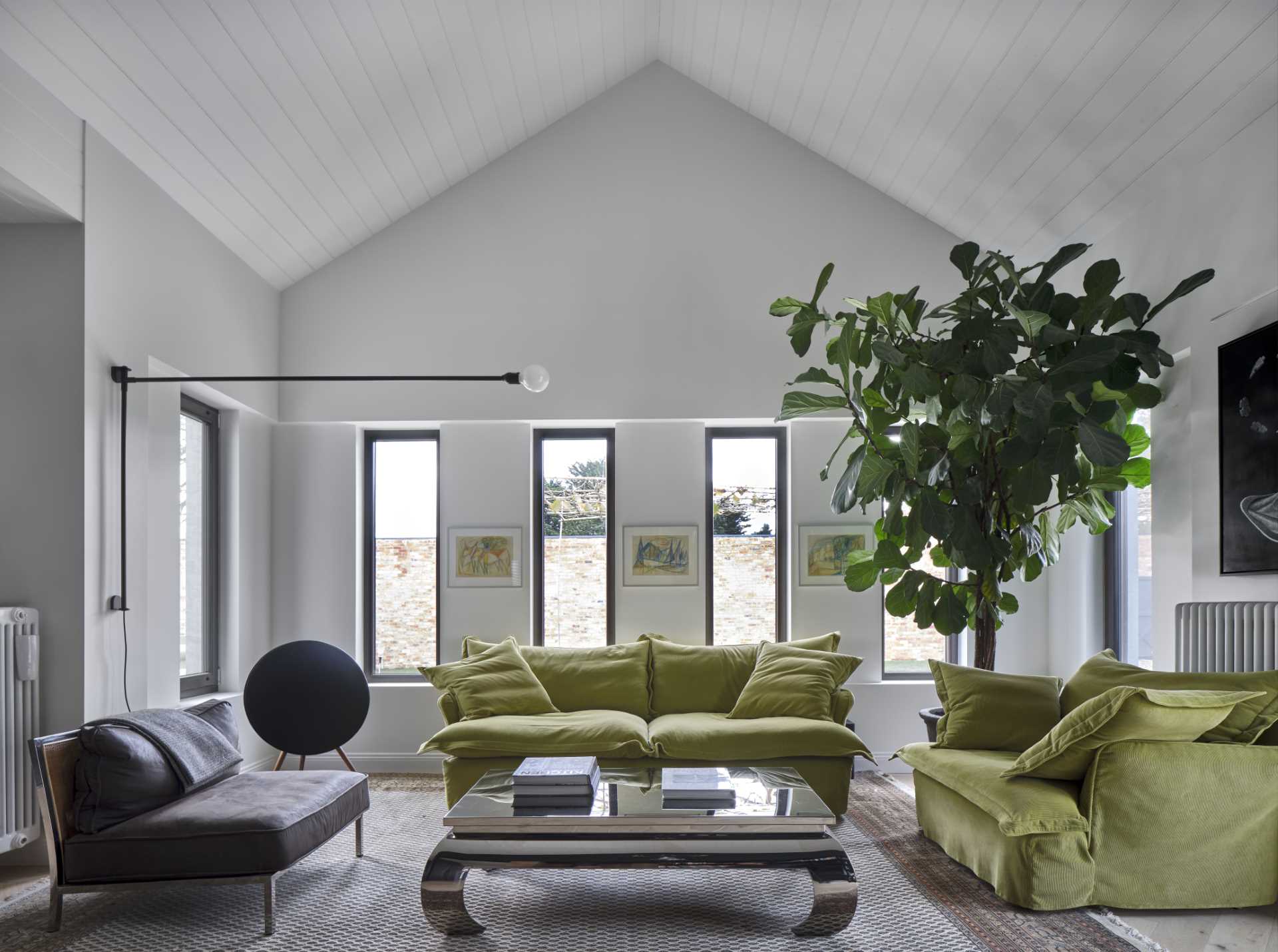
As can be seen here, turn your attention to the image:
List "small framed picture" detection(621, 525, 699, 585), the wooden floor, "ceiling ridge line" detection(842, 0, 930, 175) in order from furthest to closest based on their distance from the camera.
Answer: "small framed picture" detection(621, 525, 699, 585) → "ceiling ridge line" detection(842, 0, 930, 175) → the wooden floor

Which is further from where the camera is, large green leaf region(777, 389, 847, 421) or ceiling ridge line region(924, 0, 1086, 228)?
large green leaf region(777, 389, 847, 421)

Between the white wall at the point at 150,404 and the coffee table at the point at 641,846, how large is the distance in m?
1.75

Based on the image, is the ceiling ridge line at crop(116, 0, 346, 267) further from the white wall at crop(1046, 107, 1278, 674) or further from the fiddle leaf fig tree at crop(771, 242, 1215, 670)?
the white wall at crop(1046, 107, 1278, 674)

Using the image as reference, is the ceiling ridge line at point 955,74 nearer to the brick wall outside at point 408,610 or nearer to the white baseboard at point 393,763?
the brick wall outside at point 408,610

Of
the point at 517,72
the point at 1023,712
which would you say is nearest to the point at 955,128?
the point at 517,72

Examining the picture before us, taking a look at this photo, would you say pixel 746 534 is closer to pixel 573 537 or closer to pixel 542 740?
pixel 573 537

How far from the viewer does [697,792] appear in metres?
3.49

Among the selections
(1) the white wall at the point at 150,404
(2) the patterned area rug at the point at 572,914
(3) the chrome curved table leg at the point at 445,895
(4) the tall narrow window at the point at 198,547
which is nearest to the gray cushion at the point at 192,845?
(2) the patterned area rug at the point at 572,914

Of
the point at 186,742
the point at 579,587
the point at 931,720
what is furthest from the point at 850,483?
the point at 186,742

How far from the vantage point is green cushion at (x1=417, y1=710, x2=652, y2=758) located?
4629 millimetres

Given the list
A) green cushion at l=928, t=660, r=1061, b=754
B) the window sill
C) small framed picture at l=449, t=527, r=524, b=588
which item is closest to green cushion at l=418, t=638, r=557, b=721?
small framed picture at l=449, t=527, r=524, b=588

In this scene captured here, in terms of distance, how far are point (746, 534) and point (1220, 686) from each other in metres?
3.06

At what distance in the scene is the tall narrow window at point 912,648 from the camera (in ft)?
20.0

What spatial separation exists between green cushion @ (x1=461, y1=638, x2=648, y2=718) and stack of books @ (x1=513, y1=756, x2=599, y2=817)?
5.65ft
